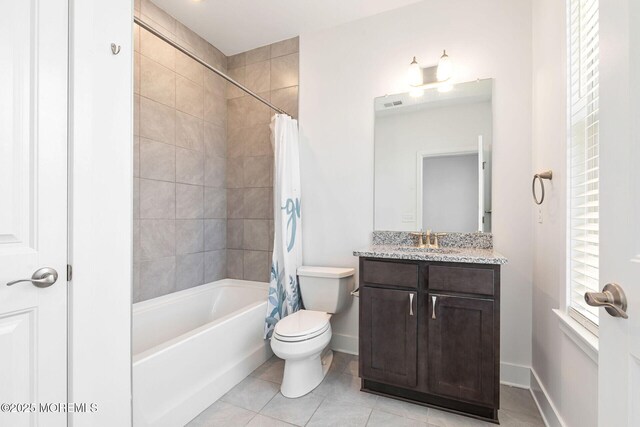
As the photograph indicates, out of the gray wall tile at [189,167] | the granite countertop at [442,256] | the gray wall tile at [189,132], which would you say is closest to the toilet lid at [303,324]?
the granite countertop at [442,256]

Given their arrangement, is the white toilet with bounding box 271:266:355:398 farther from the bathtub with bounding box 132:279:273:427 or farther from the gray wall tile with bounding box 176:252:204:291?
the gray wall tile with bounding box 176:252:204:291

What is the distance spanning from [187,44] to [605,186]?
2.86 meters

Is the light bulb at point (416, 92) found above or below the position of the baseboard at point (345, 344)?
above

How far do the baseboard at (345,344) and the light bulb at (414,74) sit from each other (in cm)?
206

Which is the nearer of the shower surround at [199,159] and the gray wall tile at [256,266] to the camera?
the shower surround at [199,159]

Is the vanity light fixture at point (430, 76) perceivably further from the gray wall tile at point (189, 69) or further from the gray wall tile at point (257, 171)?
the gray wall tile at point (189, 69)

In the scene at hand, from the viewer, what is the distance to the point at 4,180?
0.86m

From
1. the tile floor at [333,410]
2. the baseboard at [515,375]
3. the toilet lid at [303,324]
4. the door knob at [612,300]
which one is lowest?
the tile floor at [333,410]

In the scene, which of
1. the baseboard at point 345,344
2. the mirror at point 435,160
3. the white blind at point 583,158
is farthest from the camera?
the baseboard at point 345,344

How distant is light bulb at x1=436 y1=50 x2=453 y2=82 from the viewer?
201 centimetres

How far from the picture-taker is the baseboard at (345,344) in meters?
2.33

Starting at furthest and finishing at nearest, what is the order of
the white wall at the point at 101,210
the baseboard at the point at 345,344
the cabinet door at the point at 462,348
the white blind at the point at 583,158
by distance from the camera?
the baseboard at the point at 345,344 < the cabinet door at the point at 462,348 < the white blind at the point at 583,158 < the white wall at the point at 101,210

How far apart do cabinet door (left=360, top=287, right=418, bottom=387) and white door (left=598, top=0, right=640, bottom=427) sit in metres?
1.00

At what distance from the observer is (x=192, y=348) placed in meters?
1.60
